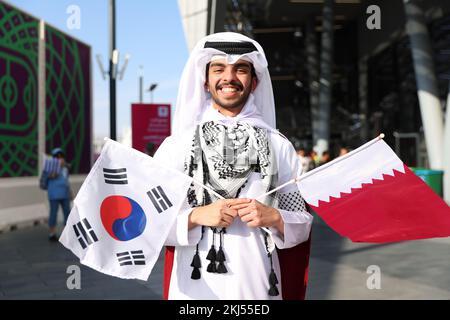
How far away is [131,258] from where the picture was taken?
2117mm

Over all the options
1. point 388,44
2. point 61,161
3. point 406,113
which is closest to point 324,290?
point 61,161

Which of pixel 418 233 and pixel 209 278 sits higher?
pixel 418 233

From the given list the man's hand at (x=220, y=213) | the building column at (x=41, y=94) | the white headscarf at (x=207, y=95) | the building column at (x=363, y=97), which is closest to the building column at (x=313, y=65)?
the building column at (x=363, y=97)

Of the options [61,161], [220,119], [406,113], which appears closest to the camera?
[220,119]

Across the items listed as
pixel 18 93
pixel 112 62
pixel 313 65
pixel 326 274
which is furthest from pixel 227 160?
pixel 313 65

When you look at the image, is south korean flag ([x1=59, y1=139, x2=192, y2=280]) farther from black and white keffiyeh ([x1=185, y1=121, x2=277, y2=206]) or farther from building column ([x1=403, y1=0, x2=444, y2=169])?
building column ([x1=403, y1=0, x2=444, y2=169])

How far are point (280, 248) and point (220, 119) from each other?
577mm

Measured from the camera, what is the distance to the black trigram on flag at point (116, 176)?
7.29 feet

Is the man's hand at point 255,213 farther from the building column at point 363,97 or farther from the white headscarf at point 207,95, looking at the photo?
the building column at point 363,97

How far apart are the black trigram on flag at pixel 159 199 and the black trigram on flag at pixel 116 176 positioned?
0.12m

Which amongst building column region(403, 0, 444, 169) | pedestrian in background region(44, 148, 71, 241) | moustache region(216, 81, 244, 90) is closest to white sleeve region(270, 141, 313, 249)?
moustache region(216, 81, 244, 90)

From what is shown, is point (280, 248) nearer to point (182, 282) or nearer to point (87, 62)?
point (182, 282)

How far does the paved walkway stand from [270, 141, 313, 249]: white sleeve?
341cm

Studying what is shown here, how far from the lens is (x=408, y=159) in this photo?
23.1m
